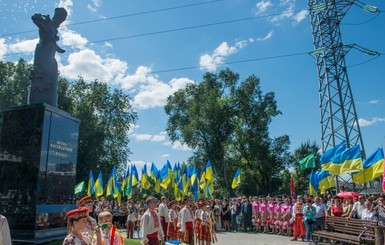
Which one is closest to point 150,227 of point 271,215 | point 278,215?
point 278,215

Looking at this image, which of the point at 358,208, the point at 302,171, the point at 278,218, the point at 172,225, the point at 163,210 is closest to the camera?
the point at 163,210

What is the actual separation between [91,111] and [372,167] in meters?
30.6

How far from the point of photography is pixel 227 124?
1724 inches

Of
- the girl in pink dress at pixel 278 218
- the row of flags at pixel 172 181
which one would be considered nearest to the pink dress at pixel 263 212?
the girl in pink dress at pixel 278 218

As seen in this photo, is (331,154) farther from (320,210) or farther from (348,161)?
(320,210)

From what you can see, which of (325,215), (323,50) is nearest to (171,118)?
(323,50)

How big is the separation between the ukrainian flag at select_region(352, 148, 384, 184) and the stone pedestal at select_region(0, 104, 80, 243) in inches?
470

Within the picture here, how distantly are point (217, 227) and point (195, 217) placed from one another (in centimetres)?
932

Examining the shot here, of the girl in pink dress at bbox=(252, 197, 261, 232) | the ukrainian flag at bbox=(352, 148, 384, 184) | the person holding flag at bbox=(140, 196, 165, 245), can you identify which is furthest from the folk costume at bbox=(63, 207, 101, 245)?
the girl in pink dress at bbox=(252, 197, 261, 232)

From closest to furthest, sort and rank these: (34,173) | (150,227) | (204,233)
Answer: (150,227)
(34,173)
(204,233)

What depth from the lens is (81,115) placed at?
3741 centimetres

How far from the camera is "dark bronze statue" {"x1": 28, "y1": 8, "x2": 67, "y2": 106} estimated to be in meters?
10.1

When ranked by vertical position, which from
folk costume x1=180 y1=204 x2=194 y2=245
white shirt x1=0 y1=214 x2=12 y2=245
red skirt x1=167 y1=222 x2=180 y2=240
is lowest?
red skirt x1=167 y1=222 x2=180 y2=240

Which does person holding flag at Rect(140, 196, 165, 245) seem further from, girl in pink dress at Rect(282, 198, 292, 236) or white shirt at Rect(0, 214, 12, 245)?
girl in pink dress at Rect(282, 198, 292, 236)
